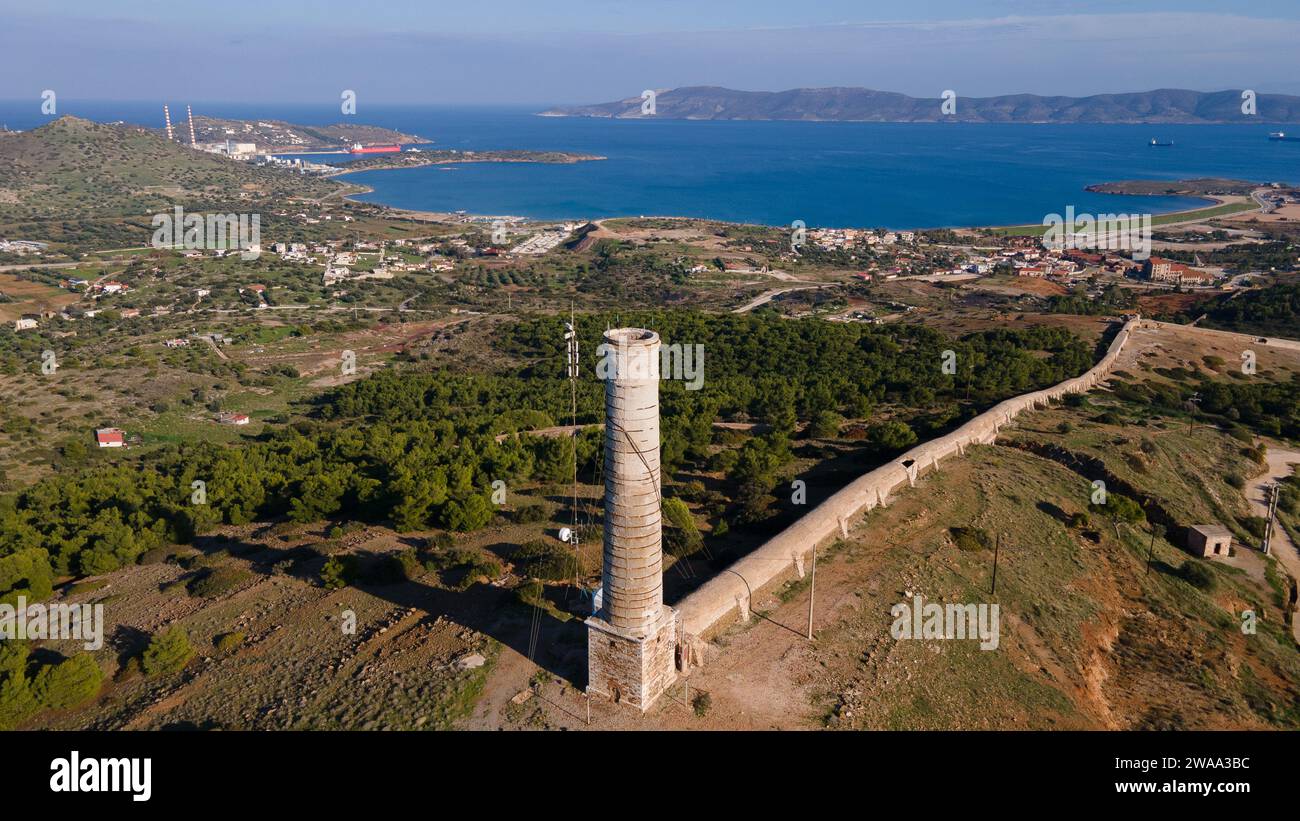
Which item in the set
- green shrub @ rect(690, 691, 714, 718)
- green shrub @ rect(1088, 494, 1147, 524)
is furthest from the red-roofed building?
green shrub @ rect(1088, 494, 1147, 524)

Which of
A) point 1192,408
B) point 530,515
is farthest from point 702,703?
point 1192,408

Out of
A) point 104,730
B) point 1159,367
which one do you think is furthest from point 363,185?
point 104,730

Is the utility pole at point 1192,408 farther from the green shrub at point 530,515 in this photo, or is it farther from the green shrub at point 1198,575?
the green shrub at point 530,515

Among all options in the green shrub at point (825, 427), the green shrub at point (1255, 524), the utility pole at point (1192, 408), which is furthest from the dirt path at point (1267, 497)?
the green shrub at point (825, 427)

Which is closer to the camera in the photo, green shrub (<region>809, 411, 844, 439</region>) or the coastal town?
the coastal town

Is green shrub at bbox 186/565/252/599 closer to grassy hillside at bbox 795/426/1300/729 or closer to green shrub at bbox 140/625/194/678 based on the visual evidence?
green shrub at bbox 140/625/194/678
